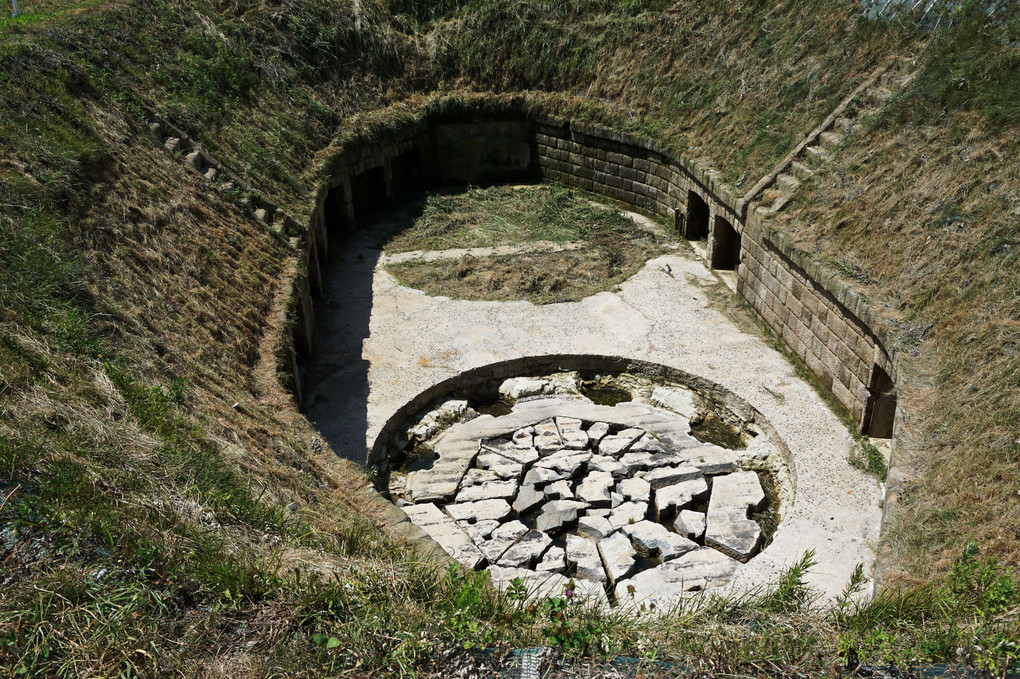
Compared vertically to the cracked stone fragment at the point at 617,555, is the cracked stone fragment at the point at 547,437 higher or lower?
higher

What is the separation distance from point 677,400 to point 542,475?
2.61 metres

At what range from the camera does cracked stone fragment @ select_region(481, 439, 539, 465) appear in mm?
9758

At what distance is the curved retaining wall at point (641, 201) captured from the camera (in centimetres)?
996

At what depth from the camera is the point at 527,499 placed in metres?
9.04

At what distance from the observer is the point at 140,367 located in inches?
274

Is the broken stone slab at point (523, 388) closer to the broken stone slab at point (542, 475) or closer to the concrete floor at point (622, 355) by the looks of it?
the concrete floor at point (622, 355)

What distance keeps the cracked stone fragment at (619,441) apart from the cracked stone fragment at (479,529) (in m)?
1.91

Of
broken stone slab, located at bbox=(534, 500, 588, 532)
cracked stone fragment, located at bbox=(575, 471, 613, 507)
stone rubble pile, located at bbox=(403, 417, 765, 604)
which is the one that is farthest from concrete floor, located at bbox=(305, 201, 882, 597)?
broken stone slab, located at bbox=(534, 500, 588, 532)

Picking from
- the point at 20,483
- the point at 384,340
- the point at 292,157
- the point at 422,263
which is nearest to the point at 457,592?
the point at 20,483

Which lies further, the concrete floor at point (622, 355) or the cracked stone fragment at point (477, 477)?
the cracked stone fragment at point (477, 477)

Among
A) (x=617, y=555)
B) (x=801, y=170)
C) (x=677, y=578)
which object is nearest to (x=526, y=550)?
(x=617, y=555)

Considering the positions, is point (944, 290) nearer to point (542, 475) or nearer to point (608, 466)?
point (608, 466)

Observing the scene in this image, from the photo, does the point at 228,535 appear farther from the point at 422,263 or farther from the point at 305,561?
the point at 422,263

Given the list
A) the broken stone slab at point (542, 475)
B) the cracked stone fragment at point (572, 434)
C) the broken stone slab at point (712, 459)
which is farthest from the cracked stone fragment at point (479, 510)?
the broken stone slab at point (712, 459)
